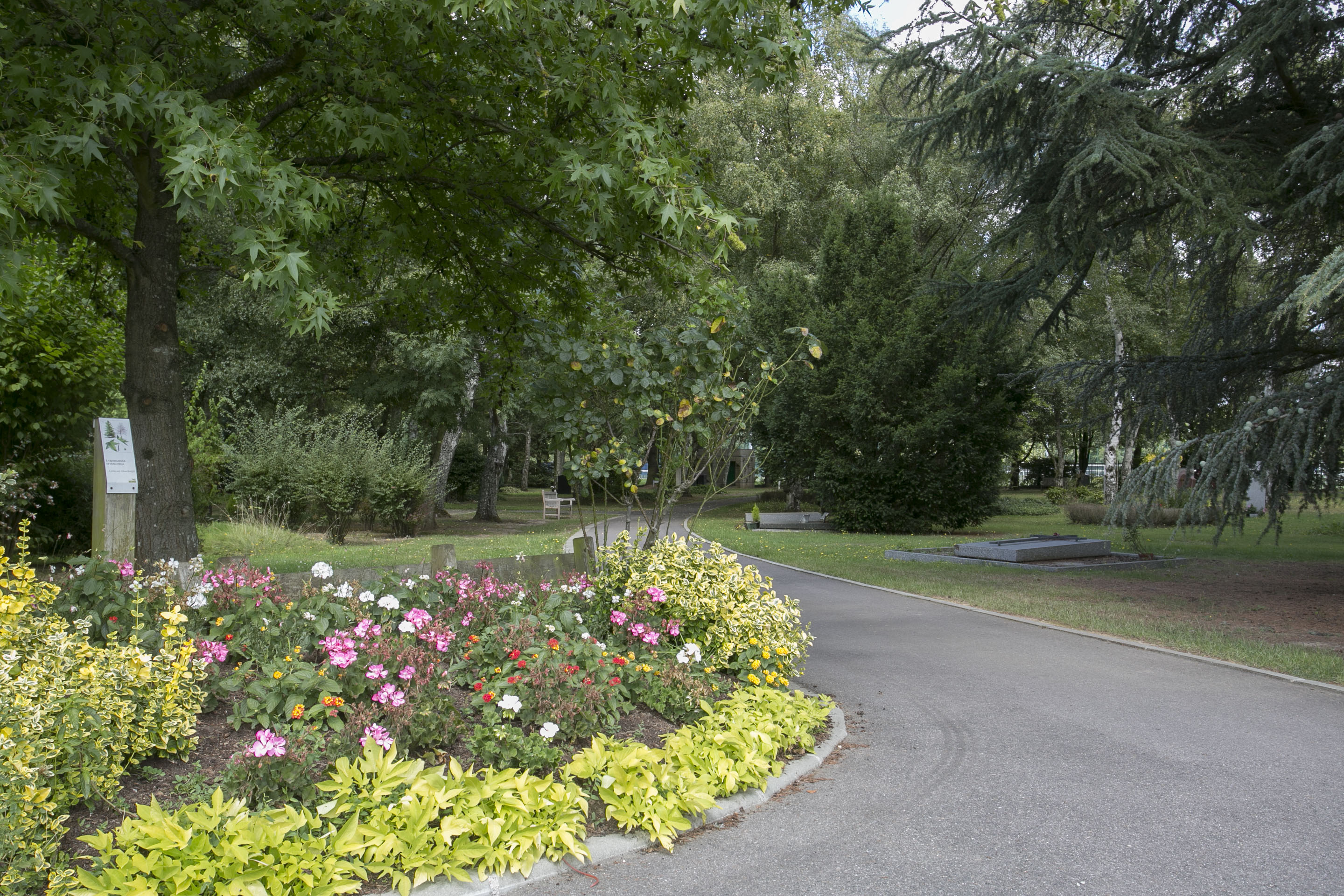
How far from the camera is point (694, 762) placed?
4.18 metres

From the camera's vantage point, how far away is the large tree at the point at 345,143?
4.89 metres

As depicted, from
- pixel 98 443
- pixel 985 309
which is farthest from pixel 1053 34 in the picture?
pixel 98 443

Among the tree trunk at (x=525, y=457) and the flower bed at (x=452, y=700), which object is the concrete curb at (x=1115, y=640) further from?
the tree trunk at (x=525, y=457)

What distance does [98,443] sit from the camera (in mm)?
6324

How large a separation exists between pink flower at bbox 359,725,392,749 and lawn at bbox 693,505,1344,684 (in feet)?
21.8

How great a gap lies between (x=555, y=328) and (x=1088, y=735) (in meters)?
4.84

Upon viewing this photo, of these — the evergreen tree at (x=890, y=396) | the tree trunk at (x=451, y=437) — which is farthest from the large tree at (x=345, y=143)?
the tree trunk at (x=451, y=437)

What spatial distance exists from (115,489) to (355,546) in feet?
36.2

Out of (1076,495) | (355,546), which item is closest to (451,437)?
(355,546)

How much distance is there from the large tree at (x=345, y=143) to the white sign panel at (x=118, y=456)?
0.43 feet

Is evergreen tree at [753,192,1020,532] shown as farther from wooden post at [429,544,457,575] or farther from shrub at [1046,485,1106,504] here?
wooden post at [429,544,457,575]

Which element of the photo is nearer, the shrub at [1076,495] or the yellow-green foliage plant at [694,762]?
the yellow-green foliage plant at [694,762]

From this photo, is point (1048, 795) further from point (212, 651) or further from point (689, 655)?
point (212, 651)

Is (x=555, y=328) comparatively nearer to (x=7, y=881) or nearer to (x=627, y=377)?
(x=627, y=377)
